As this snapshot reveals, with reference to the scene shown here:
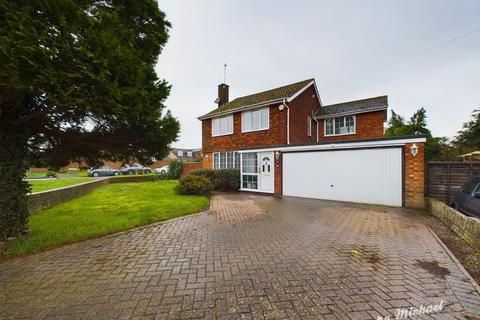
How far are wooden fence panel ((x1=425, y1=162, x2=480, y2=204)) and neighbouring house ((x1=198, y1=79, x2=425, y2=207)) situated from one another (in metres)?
0.54

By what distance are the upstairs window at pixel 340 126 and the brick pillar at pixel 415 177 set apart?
7672mm

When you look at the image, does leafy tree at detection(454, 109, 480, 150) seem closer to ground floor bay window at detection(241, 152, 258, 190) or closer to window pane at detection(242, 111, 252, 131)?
window pane at detection(242, 111, 252, 131)

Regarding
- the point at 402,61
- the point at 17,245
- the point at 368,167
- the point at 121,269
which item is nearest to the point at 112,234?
the point at 17,245

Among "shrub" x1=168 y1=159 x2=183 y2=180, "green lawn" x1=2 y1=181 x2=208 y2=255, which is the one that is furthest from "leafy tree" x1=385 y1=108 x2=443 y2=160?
"green lawn" x1=2 y1=181 x2=208 y2=255

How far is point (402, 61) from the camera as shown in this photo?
38.2ft

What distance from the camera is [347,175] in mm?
9406

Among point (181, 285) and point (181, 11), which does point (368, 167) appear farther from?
point (181, 11)

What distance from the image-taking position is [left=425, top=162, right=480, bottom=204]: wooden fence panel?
24.1 feet

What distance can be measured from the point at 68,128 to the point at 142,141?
190 cm

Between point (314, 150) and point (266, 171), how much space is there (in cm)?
302

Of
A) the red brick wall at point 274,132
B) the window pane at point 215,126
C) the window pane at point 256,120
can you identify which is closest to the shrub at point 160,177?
the red brick wall at point 274,132

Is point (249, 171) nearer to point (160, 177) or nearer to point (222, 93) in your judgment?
point (222, 93)

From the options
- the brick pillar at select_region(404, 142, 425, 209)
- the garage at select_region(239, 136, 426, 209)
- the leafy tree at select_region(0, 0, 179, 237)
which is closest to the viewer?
the leafy tree at select_region(0, 0, 179, 237)

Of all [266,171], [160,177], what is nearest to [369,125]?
[266,171]
